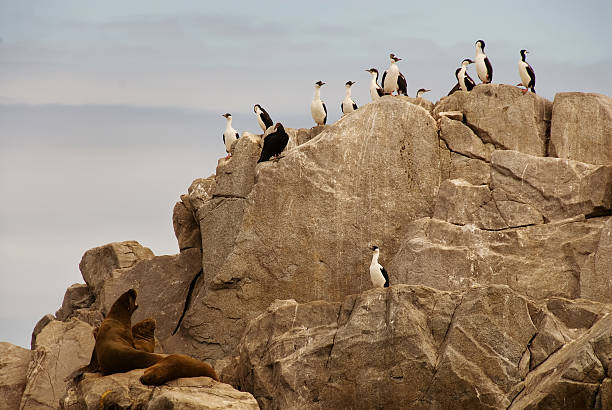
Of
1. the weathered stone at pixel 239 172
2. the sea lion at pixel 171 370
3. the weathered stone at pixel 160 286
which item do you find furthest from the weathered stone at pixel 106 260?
the sea lion at pixel 171 370

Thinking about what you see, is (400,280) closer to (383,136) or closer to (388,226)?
(388,226)

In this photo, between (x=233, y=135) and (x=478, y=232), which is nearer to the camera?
(x=478, y=232)

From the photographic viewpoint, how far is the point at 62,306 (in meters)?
29.5

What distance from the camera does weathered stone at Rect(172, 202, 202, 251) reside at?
27734 millimetres

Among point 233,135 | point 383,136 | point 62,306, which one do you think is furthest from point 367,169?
point 62,306

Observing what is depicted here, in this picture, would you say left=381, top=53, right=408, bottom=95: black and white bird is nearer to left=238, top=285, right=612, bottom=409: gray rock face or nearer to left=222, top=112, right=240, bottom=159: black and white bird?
left=222, top=112, right=240, bottom=159: black and white bird

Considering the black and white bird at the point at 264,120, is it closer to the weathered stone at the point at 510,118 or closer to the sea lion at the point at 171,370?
the weathered stone at the point at 510,118

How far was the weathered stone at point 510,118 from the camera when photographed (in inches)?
995

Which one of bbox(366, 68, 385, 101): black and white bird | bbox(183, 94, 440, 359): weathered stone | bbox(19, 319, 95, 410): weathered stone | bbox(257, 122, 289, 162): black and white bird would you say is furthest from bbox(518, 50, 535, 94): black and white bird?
bbox(19, 319, 95, 410): weathered stone

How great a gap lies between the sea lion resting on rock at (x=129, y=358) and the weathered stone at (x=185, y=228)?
7391mm

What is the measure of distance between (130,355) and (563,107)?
1235 centimetres

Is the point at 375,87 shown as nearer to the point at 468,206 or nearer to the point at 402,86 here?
the point at 402,86

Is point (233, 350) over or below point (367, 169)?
below

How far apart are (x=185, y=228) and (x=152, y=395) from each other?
11005 millimetres
